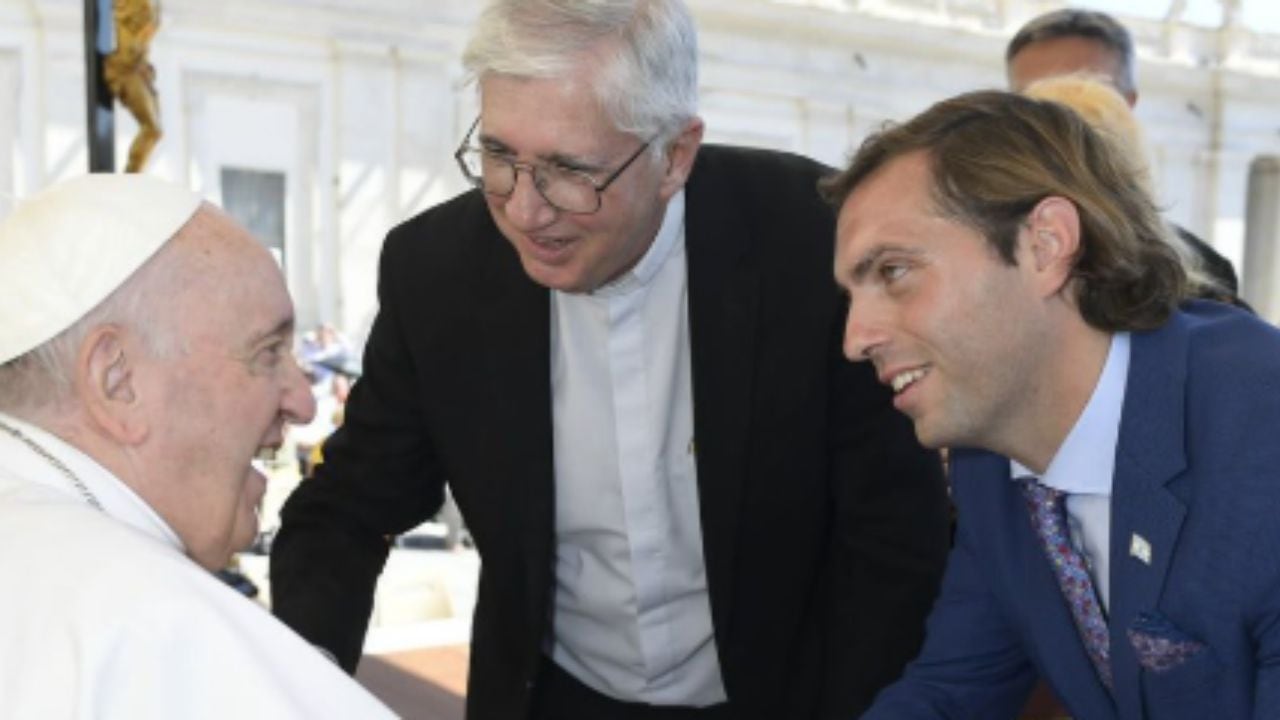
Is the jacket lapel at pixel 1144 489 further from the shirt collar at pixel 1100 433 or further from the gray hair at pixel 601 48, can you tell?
the gray hair at pixel 601 48

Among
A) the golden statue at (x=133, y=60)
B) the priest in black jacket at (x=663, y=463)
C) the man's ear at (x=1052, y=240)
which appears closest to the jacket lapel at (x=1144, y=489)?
the man's ear at (x=1052, y=240)

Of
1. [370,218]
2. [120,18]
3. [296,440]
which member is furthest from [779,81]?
[120,18]

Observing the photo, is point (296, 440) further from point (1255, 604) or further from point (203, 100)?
point (1255, 604)

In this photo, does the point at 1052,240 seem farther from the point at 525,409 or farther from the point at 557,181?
the point at 525,409

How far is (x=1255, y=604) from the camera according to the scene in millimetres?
1554

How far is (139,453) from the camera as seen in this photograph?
4.66ft

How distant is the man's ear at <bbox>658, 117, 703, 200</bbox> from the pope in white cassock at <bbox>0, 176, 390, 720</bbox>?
0.64 metres

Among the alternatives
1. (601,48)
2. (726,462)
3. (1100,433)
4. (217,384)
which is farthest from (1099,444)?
(217,384)

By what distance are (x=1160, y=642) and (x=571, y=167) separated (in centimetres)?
92

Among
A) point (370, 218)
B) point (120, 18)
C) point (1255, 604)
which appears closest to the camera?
point (1255, 604)

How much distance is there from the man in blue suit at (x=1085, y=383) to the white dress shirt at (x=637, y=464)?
41 centimetres

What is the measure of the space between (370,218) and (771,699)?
1621 cm

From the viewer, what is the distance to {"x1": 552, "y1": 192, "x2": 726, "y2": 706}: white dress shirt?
2.12m

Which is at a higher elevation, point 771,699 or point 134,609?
point 134,609
